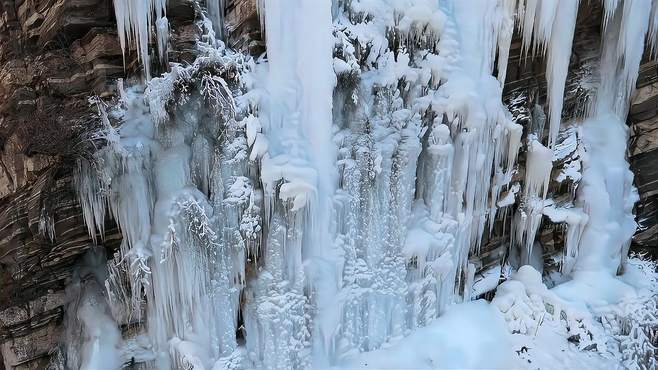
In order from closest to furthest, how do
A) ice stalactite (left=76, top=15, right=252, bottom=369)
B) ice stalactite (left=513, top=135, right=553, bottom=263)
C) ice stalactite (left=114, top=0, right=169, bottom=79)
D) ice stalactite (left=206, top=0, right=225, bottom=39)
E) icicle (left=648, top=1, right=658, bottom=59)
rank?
ice stalactite (left=114, top=0, right=169, bottom=79)
ice stalactite (left=76, top=15, right=252, bottom=369)
ice stalactite (left=206, top=0, right=225, bottom=39)
ice stalactite (left=513, top=135, right=553, bottom=263)
icicle (left=648, top=1, right=658, bottom=59)

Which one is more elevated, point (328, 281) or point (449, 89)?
point (449, 89)

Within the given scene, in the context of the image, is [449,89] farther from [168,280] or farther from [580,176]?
[168,280]

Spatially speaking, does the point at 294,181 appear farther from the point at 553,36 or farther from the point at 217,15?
the point at 553,36

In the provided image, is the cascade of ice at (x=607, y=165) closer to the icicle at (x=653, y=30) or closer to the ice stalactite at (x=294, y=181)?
the icicle at (x=653, y=30)

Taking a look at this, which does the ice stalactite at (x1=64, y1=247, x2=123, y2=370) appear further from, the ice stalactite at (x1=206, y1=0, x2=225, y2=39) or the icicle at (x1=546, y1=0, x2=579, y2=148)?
the icicle at (x1=546, y1=0, x2=579, y2=148)

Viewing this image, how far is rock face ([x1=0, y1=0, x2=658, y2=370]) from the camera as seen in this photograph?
197 inches

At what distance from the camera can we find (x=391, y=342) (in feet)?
20.2

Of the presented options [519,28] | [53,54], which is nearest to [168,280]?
[53,54]

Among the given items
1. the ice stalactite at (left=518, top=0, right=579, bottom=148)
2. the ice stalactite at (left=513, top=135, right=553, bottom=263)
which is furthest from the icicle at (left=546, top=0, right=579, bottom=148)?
the ice stalactite at (left=513, top=135, right=553, bottom=263)

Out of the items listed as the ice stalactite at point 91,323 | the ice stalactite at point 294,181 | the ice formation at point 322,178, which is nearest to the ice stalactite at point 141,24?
the ice formation at point 322,178

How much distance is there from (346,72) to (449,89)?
1.29m

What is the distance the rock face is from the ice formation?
21 centimetres

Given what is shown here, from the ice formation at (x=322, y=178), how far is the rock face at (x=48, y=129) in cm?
21

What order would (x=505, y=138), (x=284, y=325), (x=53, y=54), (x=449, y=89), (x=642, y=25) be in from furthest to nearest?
(x=642, y=25)
(x=505, y=138)
(x=449, y=89)
(x=284, y=325)
(x=53, y=54)
